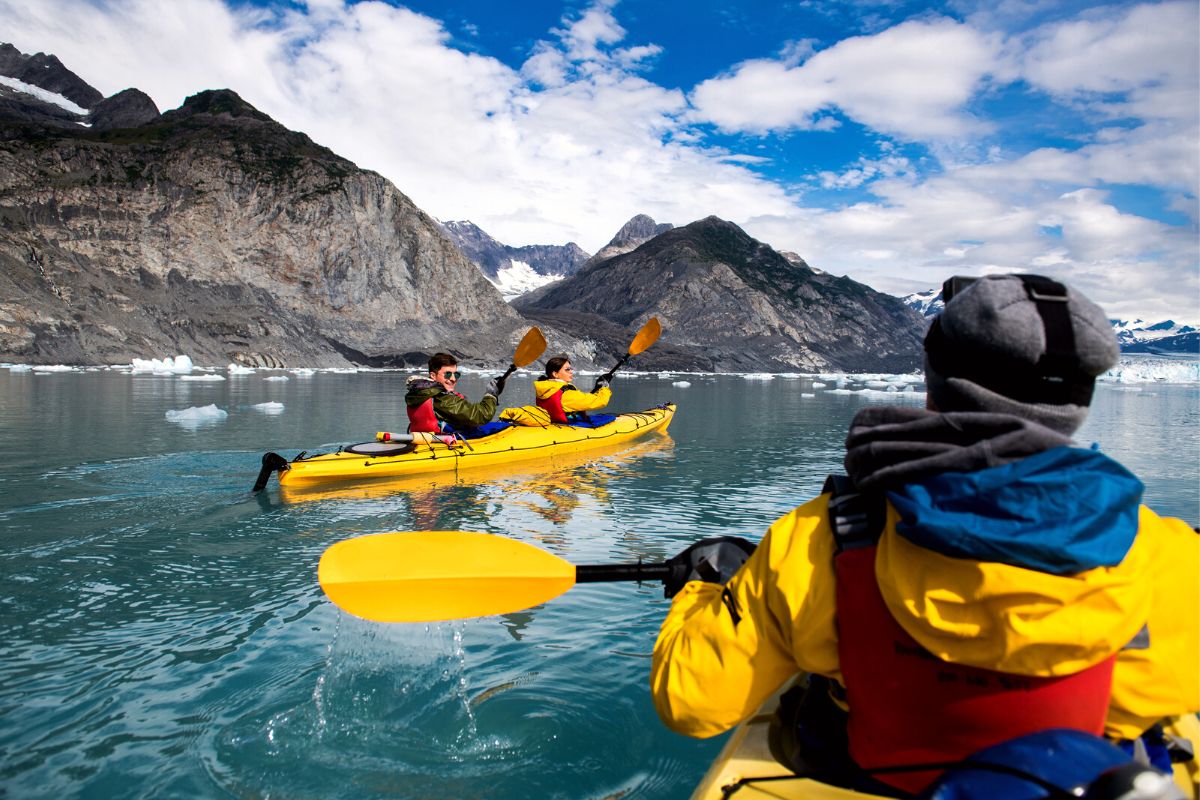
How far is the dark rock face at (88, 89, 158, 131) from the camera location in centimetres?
8506

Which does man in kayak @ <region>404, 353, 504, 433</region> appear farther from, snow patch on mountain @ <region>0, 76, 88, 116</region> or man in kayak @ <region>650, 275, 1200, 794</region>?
snow patch on mountain @ <region>0, 76, 88, 116</region>

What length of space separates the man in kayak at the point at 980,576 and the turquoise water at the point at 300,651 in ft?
5.29

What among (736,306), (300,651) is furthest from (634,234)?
(300,651)

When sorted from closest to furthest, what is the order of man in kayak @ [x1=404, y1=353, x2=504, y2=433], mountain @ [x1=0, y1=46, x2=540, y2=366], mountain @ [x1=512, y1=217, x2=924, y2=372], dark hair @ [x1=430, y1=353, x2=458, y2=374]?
dark hair @ [x1=430, y1=353, x2=458, y2=374] → man in kayak @ [x1=404, y1=353, x2=504, y2=433] → mountain @ [x1=0, y1=46, x2=540, y2=366] → mountain @ [x1=512, y1=217, x2=924, y2=372]

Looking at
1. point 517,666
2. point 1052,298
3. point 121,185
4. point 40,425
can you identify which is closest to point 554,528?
point 517,666

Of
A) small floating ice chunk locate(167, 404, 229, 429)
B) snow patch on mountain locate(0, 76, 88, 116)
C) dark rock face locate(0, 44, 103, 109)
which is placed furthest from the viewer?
dark rock face locate(0, 44, 103, 109)

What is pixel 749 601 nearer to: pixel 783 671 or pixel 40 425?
pixel 783 671

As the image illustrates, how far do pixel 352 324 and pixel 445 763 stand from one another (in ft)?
199

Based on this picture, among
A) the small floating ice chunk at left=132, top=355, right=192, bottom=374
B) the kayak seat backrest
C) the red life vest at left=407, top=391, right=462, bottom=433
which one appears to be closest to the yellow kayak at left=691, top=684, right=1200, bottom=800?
A: the kayak seat backrest

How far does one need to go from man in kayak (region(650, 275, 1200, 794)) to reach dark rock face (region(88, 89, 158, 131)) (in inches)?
4133

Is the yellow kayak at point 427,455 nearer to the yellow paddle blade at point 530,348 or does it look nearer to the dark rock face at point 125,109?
the yellow paddle blade at point 530,348

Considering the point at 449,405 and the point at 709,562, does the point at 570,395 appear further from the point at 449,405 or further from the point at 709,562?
the point at 709,562

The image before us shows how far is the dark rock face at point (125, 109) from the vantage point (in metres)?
85.1

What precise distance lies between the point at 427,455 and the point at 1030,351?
8.86m
